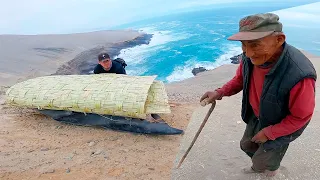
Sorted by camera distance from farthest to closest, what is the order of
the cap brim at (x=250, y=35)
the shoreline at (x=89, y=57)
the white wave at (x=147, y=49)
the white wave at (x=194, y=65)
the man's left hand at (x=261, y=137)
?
the white wave at (x=147, y=49), the shoreline at (x=89, y=57), the white wave at (x=194, y=65), the man's left hand at (x=261, y=137), the cap brim at (x=250, y=35)

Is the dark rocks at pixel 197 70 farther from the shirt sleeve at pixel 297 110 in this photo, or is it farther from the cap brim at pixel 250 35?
the cap brim at pixel 250 35

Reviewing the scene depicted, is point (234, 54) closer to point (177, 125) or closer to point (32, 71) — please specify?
point (32, 71)

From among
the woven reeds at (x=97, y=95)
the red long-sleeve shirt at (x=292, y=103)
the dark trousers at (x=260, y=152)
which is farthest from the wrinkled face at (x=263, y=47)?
the woven reeds at (x=97, y=95)

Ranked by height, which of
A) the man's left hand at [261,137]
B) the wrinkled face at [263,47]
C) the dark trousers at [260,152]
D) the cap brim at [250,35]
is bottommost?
the dark trousers at [260,152]

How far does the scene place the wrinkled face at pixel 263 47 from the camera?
168cm

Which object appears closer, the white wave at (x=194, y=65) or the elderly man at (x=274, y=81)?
the elderly man at (x=274, y=81)

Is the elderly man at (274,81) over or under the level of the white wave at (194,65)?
over

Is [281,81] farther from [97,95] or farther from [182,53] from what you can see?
[182,53]

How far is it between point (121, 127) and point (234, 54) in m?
10.9

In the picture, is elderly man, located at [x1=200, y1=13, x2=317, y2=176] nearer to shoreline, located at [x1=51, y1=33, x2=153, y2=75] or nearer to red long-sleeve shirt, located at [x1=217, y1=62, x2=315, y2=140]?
red long-sleeve shirt, located at [x1=217, y1=62, x2=315, y2=140]

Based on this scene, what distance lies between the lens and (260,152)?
2285mm

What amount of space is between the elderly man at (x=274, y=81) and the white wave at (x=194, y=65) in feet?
26.0

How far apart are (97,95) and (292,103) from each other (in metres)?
2.77

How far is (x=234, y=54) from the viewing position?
13789mm
